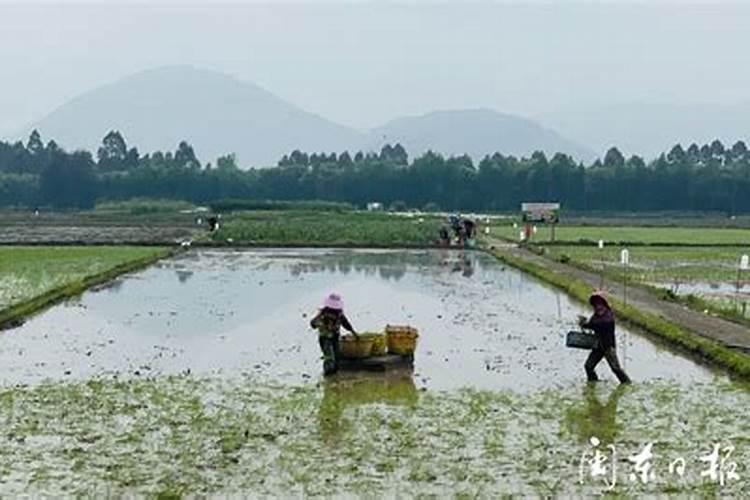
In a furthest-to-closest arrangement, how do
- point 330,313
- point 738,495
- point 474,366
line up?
point 474,366 → point 330,313 → point 738,495

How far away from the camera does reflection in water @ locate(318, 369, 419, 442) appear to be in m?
10.2

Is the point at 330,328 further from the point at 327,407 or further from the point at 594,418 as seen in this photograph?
the point at 594,418

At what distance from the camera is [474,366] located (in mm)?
14047

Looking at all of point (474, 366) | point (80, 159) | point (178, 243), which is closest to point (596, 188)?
point (80, 159)

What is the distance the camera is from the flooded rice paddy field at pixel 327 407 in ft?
27.1

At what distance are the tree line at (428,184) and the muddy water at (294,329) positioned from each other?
68.5 metres

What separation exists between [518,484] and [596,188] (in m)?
90.2

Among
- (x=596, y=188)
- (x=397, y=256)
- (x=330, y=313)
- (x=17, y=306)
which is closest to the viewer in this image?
(x=330, y=313)

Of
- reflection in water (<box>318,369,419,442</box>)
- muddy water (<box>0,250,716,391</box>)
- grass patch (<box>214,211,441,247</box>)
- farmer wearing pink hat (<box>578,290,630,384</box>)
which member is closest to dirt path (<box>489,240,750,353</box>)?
muddy water (<box>0,250,716,391</box>)

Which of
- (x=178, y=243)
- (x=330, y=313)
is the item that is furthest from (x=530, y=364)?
(x=178, y=243)

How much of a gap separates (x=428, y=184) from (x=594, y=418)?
90.0 m

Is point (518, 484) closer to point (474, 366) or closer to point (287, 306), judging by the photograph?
point (474, 366)

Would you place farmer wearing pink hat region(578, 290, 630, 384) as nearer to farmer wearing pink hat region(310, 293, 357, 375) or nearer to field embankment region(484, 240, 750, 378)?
field embankment region(484, 240, 750, 378)

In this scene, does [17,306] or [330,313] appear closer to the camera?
[330,313]
